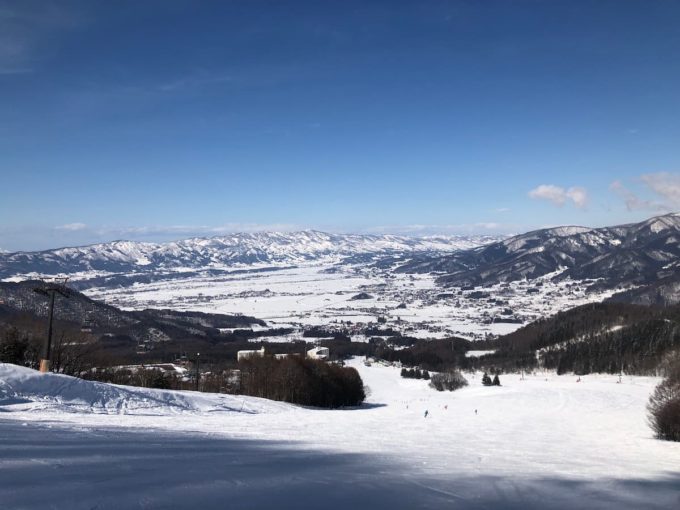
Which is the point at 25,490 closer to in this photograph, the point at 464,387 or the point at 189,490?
the point at 189,490

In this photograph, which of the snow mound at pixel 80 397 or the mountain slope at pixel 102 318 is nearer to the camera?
the snow mound at pixel 80 397

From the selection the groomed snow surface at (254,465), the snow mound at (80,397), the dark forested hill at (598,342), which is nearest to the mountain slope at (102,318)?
the dark forested hill at (598,342)

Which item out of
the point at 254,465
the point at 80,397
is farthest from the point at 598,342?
the point at 254,465

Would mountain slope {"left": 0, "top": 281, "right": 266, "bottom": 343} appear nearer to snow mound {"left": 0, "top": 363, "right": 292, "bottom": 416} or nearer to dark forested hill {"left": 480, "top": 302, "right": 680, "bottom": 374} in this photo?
dark forested hill {"left": 480, "top": 302, "right": 680, "bottom": 374}

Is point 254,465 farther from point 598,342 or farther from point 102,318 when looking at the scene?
point 102,318

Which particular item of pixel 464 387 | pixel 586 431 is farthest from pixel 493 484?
pixel 464 387

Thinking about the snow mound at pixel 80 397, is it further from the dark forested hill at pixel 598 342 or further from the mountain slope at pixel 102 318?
the mountain slope at pixel 102 318

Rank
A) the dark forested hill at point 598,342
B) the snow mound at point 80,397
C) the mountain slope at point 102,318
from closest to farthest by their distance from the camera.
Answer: the snow mound at point 80,397
the dark forested hill at point 598,342
the mountain slope at point 102,318

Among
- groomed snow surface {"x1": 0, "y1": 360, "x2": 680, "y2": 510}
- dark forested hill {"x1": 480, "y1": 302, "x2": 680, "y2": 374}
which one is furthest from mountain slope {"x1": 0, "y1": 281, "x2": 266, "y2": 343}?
groomed snow surface {"x1": 0, "y1": 360, "x2": 680, "y2": 510}
